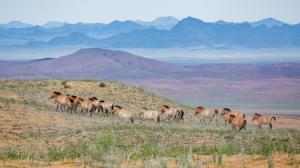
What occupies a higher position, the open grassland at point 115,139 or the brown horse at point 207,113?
the brown horse at point 207,113

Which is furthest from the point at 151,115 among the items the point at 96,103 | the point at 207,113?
Result: the point at 207,113

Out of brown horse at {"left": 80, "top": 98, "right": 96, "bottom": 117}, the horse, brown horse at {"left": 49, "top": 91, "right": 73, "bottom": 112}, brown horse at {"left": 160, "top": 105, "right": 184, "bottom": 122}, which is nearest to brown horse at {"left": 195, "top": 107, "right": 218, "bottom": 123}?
brown horse at {"left": 160, "top": 105, "right": 184, "bottom": 122}

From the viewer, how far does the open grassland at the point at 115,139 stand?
18.1 m

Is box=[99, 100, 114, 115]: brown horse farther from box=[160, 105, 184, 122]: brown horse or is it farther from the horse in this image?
box=[160, 105, 184, 122]: brown horse

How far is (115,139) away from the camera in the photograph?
25.1 m

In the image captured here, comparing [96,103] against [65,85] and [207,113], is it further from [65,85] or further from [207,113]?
[65,85]

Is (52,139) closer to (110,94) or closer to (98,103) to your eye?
(98,103)

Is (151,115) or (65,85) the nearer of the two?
(151,115)

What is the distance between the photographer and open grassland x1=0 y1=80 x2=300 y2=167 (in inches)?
714

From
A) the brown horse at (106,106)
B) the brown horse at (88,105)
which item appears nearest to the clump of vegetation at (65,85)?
the brown horse at (106,106)

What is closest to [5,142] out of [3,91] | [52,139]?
[52,139]

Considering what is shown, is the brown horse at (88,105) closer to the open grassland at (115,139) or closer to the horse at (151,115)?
the open grassland at (115,139)

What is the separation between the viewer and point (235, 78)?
186 m

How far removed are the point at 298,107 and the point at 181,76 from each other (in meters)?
85.0
